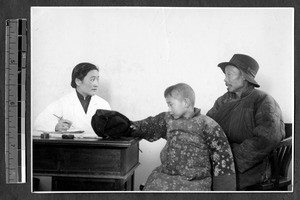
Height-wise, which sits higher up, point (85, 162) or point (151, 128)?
point (151, 128)

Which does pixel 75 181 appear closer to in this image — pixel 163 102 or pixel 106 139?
pixel 106 139

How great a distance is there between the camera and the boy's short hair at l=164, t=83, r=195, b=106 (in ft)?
4.65

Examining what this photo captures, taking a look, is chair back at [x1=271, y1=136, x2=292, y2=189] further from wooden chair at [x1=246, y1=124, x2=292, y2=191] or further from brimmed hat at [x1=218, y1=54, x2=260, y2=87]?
brimmed hat at [x1=218, y1=54, x2=260, y2=87]

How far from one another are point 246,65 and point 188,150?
0.34 meters

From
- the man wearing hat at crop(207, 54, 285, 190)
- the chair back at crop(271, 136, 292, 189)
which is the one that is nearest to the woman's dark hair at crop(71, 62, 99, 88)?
the man wearing hat at crop(207, 54, 285, 190)

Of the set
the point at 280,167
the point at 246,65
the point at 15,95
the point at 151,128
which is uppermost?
the point at 246,65

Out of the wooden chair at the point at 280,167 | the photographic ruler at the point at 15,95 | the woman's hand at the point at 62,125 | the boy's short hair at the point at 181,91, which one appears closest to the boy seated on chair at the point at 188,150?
the boy's short hair at the point at 181,91

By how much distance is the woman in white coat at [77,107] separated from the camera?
141 centimetres

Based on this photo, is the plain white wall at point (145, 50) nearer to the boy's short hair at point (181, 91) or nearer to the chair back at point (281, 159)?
the boy's short hair at point (181, 91)

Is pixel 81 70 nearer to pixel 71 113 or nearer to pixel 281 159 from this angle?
pixel 71 113

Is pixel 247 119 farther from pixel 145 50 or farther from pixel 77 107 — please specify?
pixel 77 107

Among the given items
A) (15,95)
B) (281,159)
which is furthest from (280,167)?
(15,95)

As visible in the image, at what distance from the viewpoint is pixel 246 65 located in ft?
4.66

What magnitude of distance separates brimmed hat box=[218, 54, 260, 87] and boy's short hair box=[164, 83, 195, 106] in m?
0.13
